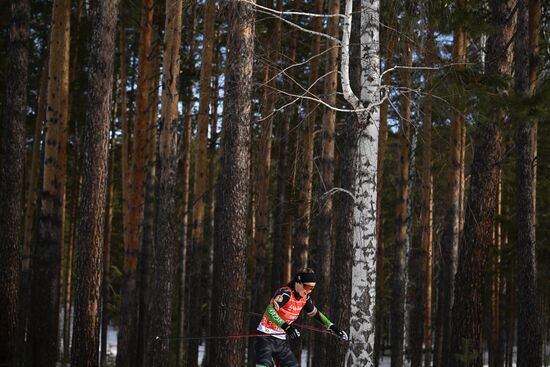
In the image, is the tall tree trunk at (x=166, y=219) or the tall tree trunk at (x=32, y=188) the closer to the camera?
the tall tree trunk at (x=166, y=219)

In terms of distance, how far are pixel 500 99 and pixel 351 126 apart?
363 centimetres

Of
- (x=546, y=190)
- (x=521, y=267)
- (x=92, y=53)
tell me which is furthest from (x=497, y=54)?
(x=546, y=190)

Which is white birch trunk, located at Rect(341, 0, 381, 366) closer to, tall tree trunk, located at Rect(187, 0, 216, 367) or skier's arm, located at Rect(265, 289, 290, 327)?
skier's arm, located at Rect(265, 289, 290, 327)

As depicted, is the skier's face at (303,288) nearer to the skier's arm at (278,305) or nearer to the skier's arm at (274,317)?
the skier's arm at (278,305)

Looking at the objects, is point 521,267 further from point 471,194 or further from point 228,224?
point 228,224

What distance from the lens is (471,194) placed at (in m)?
10.6

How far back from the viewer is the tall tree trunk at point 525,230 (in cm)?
1195

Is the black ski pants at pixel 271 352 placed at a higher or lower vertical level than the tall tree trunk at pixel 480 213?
lower

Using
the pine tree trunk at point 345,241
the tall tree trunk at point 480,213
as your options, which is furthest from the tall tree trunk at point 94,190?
the tall tree trunk at point 480,213

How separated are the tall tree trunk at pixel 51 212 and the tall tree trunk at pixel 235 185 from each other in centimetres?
440

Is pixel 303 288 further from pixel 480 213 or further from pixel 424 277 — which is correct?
pixel 424 277

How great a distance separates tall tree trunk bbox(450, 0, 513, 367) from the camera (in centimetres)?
1041

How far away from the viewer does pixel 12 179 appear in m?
12.3

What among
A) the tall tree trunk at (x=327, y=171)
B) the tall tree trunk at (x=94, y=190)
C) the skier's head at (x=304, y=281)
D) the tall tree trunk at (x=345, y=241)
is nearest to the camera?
the skier's head at (x=304, y=281)
